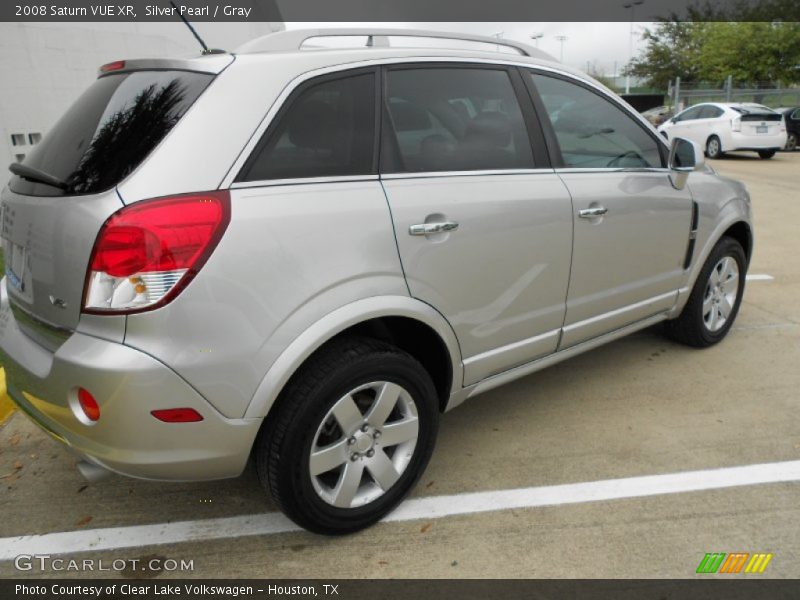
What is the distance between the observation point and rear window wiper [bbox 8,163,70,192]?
2.14 metres

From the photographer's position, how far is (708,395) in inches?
141

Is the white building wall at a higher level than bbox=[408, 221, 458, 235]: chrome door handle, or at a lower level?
higher

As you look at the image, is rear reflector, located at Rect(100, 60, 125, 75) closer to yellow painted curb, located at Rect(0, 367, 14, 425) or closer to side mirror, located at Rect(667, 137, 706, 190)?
yellow painted curb, located at Rect(0, 367, 14, 425)

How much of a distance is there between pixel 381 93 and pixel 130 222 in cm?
108

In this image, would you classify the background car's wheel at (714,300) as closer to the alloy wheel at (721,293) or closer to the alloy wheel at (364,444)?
the alloy wheel at (721,293)

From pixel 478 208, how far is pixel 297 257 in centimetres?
85

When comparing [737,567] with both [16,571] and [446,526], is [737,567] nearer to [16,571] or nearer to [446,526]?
[446,526]

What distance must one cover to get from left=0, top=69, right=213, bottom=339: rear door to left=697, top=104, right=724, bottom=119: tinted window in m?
17.3

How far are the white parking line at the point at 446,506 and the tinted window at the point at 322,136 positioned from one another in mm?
1385

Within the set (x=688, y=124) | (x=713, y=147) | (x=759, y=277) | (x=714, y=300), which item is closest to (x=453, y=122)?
(x=714, y=300)

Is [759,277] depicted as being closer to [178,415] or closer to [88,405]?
[178,415]

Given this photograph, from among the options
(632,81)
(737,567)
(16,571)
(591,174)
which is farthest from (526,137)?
(632,81)

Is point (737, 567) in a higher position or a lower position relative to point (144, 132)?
lower

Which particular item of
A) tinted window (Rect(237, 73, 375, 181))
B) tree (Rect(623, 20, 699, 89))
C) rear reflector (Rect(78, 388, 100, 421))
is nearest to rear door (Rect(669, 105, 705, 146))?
tinted window (Rect(237, 73, 375, 181))
